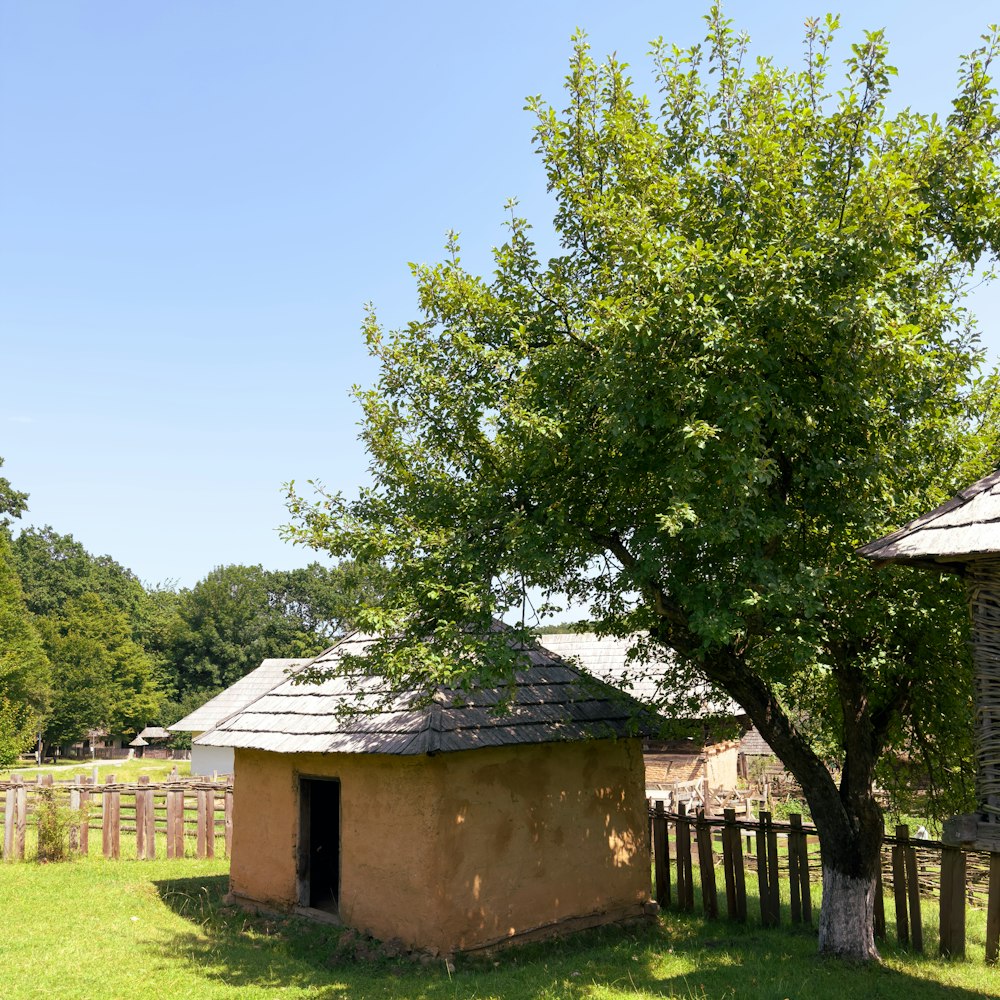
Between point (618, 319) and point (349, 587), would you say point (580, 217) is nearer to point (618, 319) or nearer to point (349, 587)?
point (618, 319)

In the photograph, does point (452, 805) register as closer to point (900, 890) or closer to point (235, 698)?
point (900, 890)

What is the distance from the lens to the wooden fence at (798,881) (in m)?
9.85

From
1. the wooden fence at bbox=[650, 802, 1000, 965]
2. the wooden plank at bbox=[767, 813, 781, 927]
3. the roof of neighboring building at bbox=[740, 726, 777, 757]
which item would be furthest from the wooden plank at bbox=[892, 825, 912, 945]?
the roof of neighboring building at bbox=[740, 726, 777, 757]

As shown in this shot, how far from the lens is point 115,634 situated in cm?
5869

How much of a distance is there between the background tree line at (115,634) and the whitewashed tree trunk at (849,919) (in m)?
28.9

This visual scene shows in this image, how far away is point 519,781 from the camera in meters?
10.3

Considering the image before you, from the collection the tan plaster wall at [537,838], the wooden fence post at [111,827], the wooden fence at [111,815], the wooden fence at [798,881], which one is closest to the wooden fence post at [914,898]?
the wooden fence at [798,881]

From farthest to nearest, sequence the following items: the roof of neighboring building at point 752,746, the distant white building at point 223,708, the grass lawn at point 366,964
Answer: the distant white building at point 223,708 → the roof of neighboring building at point 752,746 → the grass lawn at point 366,964

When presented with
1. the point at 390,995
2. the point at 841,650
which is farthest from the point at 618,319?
the point at 390,995

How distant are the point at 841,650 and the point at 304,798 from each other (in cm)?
726

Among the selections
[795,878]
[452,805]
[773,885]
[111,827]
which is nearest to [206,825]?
[111,827]

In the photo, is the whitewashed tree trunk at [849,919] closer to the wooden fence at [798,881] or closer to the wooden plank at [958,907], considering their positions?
the wooden fence at [798,881]

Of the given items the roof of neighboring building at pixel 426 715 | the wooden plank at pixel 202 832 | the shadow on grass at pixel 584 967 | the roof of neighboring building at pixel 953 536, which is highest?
the roof of neighboring building at pixel 953 536

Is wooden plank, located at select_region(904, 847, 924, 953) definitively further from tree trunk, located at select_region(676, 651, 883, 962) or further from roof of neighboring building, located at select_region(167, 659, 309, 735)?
roof of neighboring building, located at select_region(167, 659, 309, 735)
